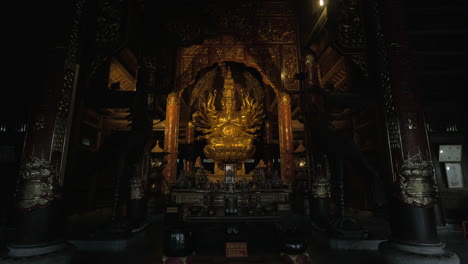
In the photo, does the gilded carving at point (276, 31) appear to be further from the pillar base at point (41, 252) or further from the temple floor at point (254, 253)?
the pillar base at point (41, 252)

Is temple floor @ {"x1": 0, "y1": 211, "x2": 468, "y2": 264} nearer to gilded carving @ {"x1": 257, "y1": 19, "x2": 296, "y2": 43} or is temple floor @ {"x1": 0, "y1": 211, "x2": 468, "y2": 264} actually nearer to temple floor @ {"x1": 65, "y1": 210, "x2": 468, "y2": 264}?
temple floor @ {"x1": 65, "y1": 210, "x2": 468, "y2": 264}

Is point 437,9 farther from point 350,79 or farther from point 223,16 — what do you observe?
point 223,16

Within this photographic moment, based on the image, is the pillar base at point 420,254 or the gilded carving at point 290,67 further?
the gilded carving at point 290,67

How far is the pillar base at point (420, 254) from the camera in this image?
2309 mm

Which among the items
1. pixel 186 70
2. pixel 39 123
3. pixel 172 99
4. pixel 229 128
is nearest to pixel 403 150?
pixel 39 123

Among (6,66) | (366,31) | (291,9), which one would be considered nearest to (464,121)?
(366,31)

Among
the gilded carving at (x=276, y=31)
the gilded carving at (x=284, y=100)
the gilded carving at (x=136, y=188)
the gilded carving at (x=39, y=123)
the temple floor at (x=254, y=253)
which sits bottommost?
the temple floor at (x=254, y=253)

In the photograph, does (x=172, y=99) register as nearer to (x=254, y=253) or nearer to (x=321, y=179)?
(x=321, y=179)

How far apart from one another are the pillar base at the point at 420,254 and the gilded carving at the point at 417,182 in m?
0.47

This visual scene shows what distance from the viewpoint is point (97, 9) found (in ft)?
11.8

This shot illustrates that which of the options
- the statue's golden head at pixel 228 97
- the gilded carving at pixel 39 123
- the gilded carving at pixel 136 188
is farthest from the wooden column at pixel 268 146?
the gilded carving at pixel 39 123

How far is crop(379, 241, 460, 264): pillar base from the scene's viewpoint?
2309 mm

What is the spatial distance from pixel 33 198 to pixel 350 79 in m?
8.32

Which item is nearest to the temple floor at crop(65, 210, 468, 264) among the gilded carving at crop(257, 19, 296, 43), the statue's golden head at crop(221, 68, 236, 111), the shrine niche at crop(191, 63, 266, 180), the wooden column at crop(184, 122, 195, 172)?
the shrine niche at crop(191, 63, 266, 180)
